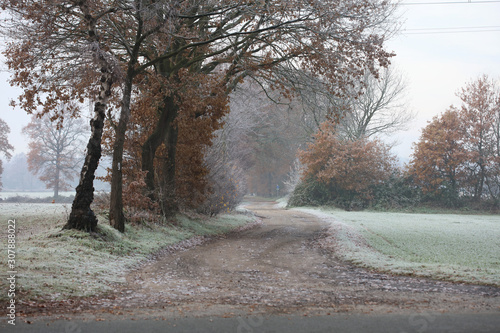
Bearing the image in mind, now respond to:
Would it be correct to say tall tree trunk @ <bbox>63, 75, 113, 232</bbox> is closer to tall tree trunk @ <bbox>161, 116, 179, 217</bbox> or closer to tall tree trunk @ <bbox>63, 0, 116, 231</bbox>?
tall tree trunk @ <bbox>63, 0, 116, 231</bbox>

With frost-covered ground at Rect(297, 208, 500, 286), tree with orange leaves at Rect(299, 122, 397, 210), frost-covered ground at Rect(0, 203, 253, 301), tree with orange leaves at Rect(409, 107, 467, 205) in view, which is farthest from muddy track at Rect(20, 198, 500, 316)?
tree with orange leaves at Rect(409, 107, 467, 205)

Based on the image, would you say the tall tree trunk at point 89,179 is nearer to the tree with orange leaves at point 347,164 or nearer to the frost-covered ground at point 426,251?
the frost-covered ground at point 426,251

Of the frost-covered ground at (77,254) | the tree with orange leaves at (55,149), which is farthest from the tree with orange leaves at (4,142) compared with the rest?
the frost-covered ground at (77,254)

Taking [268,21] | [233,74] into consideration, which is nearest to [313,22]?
[268,21]

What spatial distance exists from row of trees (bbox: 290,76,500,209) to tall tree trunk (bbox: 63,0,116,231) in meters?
24.6

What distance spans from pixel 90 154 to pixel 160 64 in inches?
251

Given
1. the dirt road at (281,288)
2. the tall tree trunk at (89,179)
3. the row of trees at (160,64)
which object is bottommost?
the dirt road at (281,288)

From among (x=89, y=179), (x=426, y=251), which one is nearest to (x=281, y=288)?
(x=89, y=179)

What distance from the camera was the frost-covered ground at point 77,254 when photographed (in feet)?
21.8

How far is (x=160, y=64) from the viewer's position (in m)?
15.9

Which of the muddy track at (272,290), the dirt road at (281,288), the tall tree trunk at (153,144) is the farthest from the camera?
the tall tree trunk at (153,144)

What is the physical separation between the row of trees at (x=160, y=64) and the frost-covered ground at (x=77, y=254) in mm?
719

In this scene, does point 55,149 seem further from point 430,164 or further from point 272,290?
point 272,290

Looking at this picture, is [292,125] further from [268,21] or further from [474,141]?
[268,21]
